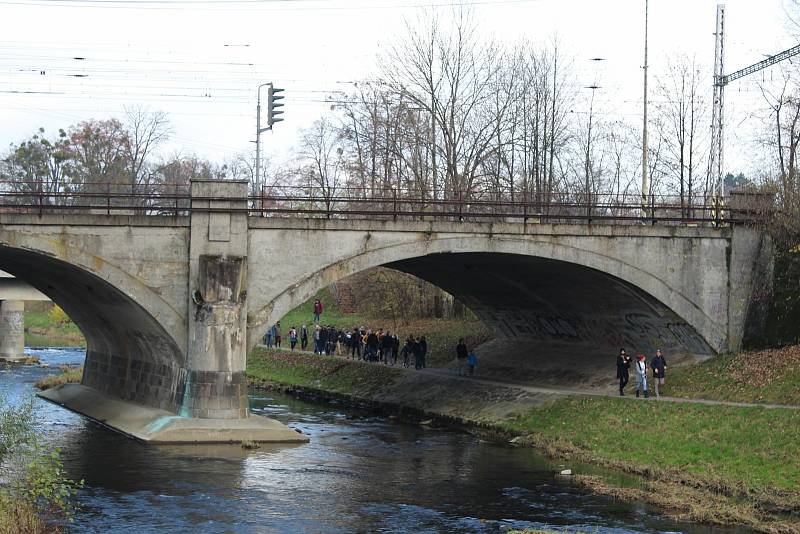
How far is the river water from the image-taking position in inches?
903

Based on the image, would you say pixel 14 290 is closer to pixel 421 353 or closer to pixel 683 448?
pixel 421 353

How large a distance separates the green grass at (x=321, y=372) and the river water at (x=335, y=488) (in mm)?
11817

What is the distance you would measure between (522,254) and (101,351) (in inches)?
734

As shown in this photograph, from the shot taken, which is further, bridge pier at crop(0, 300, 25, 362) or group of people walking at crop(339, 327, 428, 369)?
bridge pier at crop(0, 300, 25, 362)

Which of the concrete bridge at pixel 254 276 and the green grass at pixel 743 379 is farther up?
the concrete bridge at pixel 254 276

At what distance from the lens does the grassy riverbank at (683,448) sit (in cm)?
2481

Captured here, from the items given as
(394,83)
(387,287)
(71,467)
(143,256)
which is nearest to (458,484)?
(71,467)

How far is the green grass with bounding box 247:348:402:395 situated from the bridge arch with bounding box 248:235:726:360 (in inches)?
213

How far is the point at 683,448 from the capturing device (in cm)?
3005

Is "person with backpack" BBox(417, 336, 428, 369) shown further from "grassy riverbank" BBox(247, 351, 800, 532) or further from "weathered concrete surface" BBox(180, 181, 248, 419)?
"weathered concrete surface" BBox(180, 181, 248, 419)

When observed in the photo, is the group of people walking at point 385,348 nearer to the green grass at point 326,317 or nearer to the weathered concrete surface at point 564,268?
the weathered concrete surface at point 564,268

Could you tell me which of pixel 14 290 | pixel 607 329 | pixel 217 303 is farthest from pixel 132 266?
pixel 14 290

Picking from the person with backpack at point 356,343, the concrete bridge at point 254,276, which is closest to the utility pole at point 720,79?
the concrete bridge at point 254,276

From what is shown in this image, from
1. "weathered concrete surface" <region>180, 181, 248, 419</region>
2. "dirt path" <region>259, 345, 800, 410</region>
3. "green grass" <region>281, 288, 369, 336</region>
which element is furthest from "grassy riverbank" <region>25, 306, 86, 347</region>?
"weathered concrete surface" <region>180, 181, 248, 419</region>
